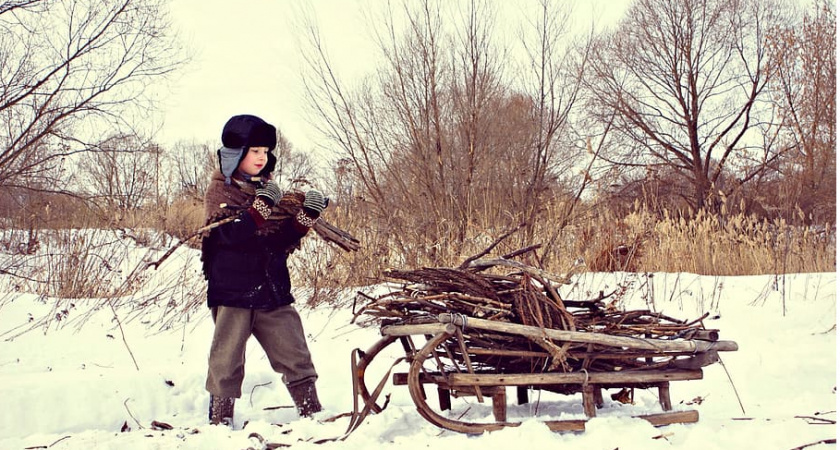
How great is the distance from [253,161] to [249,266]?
570 mm

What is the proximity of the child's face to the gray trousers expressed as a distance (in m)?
0.73

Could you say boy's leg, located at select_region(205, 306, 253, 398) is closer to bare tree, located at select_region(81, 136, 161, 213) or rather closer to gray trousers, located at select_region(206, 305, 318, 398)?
gray trousers, located at select_region(206, 305, 318, 398)

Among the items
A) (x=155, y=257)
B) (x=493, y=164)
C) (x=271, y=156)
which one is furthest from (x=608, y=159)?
(x=271, y=156)

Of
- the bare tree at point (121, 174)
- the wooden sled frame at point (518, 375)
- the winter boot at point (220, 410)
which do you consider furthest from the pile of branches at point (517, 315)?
the bare tree at point (121, 174)

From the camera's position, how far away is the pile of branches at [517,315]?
2.69 metres

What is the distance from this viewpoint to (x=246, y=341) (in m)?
3.50

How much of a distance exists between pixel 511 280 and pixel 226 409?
5.50 feet

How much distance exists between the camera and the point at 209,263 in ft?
11.5

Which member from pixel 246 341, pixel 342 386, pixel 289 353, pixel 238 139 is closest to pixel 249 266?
pixel 246 341

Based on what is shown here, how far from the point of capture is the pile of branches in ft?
8.82

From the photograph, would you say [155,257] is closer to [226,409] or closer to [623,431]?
[226,409]

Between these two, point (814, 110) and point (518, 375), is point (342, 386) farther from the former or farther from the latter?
point (814, 110)

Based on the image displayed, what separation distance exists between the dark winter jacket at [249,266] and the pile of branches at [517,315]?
0.81 m

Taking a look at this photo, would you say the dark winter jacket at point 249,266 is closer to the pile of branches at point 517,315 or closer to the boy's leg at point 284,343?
the boy's leg at point 284,343
